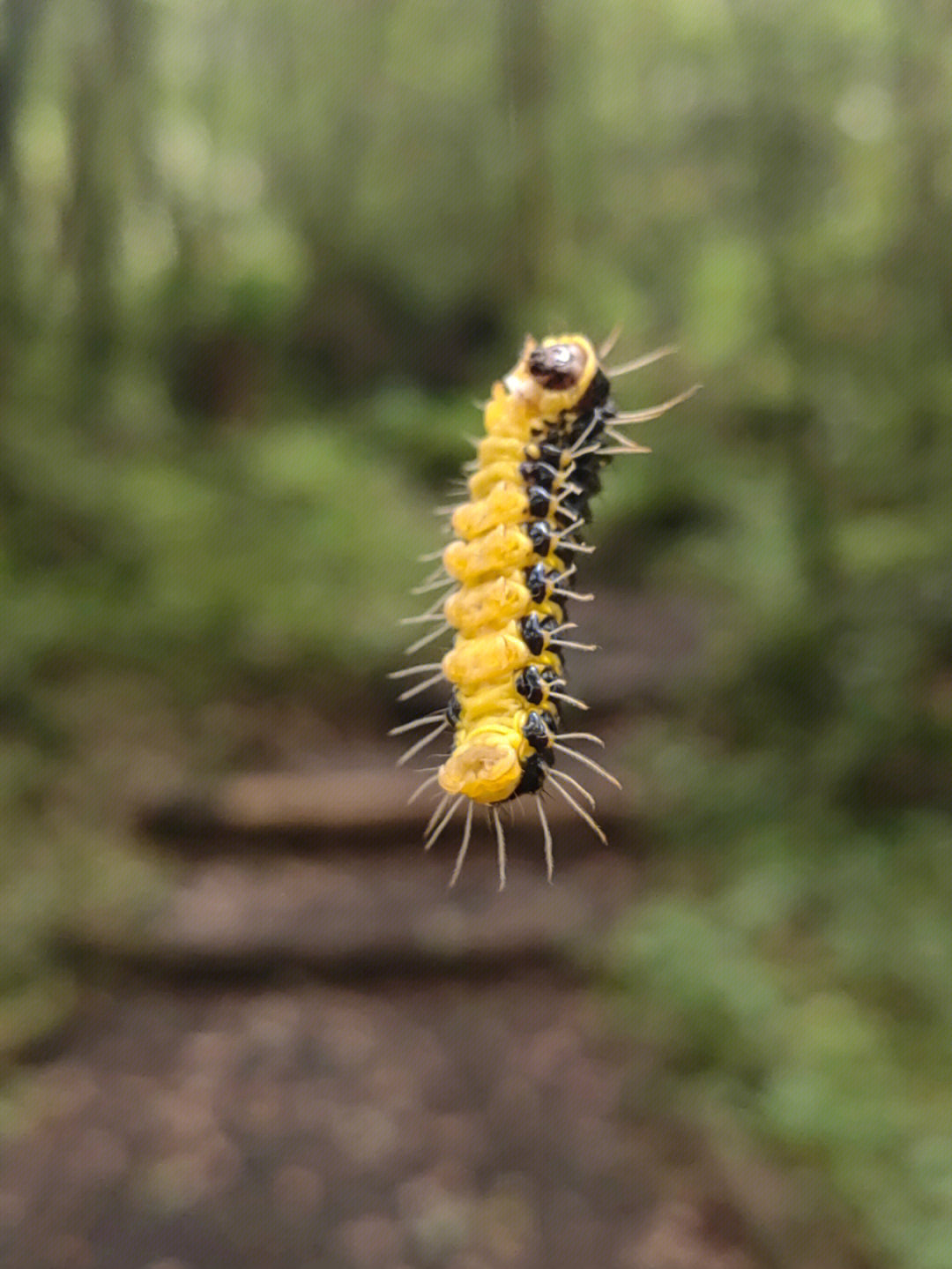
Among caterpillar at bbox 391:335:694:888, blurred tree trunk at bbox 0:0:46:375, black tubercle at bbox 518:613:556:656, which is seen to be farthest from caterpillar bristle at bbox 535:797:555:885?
blurred tree trunk at bbox 0:0:46:375

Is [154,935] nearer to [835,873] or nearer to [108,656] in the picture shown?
[108,656]

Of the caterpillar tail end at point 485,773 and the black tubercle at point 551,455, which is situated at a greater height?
the black tubercle at point 551,455

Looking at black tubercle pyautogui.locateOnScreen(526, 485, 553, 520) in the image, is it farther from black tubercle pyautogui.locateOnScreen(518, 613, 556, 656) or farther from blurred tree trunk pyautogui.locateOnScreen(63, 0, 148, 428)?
blurred tree trunk pyautogui.locateOnScreen(63, 0, 148, 428)

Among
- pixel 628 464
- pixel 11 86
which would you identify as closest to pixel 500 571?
pixel 628 464

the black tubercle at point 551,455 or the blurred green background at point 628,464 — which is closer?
the black tubercle at point 551,455

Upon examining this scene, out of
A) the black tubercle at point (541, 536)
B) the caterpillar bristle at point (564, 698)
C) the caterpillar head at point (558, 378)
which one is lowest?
the caterpillar bristle at point (564, 698)

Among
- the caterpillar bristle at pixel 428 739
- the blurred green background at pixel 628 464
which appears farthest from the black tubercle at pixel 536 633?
the blurred green background at pixel 628 464

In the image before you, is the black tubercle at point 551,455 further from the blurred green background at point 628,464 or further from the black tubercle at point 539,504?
the blurred green background at point 628,464
